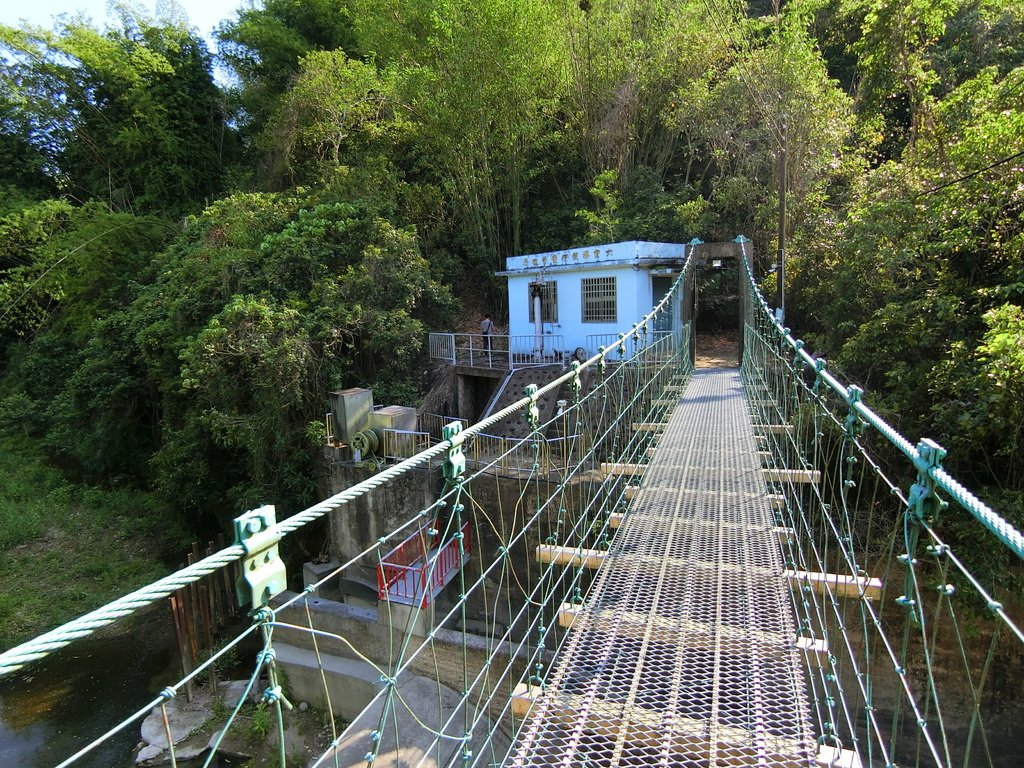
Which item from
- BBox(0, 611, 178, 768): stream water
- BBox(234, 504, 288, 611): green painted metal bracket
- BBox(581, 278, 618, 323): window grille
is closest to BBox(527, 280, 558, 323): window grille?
BBox(581, 278, 618, 323): window grille

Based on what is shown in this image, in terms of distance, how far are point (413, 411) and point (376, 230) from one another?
139 inches

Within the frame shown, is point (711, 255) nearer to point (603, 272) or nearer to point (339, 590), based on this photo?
point (603, 272)

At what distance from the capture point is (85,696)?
6.86m

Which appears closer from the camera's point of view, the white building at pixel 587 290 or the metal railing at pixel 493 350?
the white building at pixel 587 290

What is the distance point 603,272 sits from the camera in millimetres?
9609

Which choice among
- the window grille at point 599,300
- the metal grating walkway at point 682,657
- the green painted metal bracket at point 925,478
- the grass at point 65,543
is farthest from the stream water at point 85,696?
the window grille at point 599,300

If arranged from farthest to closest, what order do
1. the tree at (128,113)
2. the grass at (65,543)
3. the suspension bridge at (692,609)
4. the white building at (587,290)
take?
the tree at (128,113) < the white building at (587,290) < the grass at (65,543) < the suspension bridge at (692,609)

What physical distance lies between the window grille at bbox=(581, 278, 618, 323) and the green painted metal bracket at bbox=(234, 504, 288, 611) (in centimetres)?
901

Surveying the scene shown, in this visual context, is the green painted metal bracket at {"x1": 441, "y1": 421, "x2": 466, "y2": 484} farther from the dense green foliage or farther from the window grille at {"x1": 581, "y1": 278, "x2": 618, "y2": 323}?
the window grille at {"x1": 581, "y1": 278, "x2": 618, "y2": 323}

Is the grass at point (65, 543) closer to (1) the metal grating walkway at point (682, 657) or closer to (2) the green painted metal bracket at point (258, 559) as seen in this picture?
(1) the metal grating walkway at point (682, 657)

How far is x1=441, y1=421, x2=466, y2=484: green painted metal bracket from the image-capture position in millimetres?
1419

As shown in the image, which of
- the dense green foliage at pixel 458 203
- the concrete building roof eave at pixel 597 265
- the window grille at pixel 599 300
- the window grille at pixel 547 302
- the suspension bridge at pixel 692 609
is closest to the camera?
the suspension bridge at pixel 692 609

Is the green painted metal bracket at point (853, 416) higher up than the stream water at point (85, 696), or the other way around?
the green painted metal bracket at point (853, 416)

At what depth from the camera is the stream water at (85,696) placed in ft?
20.1
